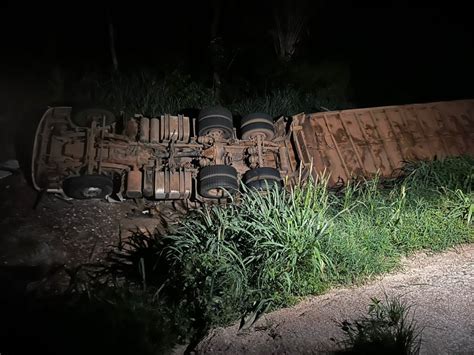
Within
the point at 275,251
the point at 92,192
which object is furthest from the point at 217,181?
the point at 275,251

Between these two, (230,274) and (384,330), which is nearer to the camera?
(384,330)

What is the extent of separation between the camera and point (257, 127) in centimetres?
693

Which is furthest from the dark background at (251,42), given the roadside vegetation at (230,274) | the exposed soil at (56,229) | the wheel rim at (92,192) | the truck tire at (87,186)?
the roadside vegetation at (230,274)

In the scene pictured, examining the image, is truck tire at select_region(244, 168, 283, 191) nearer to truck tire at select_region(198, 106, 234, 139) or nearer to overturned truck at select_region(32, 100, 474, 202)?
overturned truck at select_region(32, 100, 474, 202)

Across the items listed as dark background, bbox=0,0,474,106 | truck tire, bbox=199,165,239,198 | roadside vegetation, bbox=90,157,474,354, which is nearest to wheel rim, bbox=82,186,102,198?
roadside vegetation, bbox=90,157,474,354

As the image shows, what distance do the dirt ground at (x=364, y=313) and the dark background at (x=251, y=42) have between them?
716 cm

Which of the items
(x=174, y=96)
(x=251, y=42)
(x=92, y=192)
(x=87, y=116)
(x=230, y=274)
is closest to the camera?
Result: (x=230, y=274)

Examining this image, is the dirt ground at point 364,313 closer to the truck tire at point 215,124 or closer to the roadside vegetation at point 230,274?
the roadside vegetation at point 230,274

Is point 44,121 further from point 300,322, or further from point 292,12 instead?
point 292,12

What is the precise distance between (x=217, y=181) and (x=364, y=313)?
109 inches

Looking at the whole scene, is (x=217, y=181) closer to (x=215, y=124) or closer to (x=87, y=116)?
(x=215, y=124)

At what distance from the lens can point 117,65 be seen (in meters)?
10.1

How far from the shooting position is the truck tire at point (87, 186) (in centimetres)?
597

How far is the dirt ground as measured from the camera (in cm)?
362
